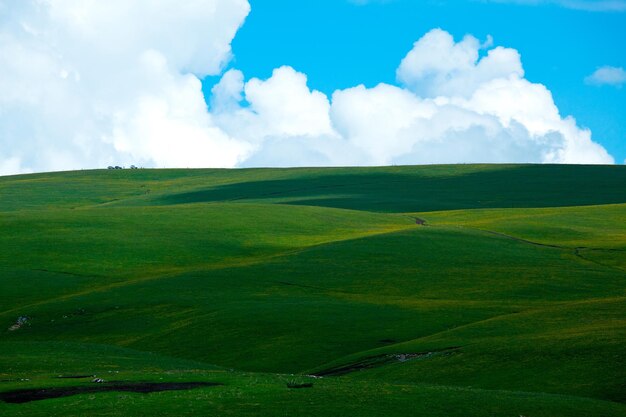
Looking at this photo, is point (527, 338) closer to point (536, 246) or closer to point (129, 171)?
point (536, 246)

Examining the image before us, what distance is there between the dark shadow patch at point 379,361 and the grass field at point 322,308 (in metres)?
0.16

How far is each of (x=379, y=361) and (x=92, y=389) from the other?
14.8m

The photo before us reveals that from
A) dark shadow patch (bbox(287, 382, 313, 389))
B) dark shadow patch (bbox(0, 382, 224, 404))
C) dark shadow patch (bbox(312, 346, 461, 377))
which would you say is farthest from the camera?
dark shadow patch (bbox(312, 346, 461, 377))

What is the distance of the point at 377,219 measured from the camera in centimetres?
9581

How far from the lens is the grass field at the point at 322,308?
29688 mm

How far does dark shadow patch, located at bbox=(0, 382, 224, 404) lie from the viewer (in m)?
28.8

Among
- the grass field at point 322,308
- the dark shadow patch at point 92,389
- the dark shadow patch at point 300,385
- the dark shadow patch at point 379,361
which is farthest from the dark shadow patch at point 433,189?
the dark shadow patch at point 92,389

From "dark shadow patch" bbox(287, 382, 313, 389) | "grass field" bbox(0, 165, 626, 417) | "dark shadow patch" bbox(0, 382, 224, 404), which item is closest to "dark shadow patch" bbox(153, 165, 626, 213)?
"grass field" bbox(0, 165, 626, 417)

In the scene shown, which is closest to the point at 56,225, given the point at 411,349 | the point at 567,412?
the point at 411,349

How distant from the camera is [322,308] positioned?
173 feet

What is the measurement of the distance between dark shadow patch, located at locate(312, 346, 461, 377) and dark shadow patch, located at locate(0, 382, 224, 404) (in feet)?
31.1

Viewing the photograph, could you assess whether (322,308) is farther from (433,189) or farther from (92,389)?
(433,189)

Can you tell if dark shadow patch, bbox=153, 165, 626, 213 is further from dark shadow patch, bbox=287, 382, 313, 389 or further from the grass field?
dark shadow patch, bbox=287, 382, 313, 389

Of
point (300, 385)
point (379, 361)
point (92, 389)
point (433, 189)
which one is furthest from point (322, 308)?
point (433, 189)
